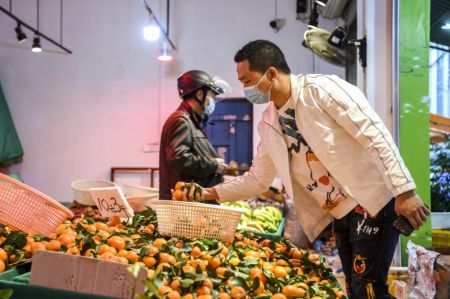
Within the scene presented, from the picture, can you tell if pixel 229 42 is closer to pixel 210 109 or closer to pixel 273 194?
pixel 273 194

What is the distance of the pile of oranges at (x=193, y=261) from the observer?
136 cm

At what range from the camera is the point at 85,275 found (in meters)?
1.24

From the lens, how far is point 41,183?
8.32 meters

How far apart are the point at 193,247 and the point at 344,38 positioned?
3.22 metres

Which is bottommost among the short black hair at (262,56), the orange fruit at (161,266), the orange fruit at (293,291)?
the orange fruit at (293,291)

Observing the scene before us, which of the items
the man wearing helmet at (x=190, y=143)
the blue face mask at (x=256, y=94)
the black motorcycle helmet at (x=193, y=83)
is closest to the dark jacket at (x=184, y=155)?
the man wearing helmet at (x=190, y=143)

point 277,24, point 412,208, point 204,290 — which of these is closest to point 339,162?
point 412,208

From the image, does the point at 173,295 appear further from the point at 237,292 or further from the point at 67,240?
the point at 67,240

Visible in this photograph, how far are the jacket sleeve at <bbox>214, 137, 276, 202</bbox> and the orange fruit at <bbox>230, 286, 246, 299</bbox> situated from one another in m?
1.01

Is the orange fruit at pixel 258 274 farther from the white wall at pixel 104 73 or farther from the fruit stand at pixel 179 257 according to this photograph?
the white wall at pixel 104 73

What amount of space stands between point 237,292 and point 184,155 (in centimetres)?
201

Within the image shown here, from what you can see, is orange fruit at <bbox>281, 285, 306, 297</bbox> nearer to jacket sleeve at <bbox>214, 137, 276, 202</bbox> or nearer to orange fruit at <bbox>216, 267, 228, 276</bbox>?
orange fruit at <bbox>216, 267, 228, 276</bbox>

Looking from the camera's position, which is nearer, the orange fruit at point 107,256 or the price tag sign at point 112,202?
the orange fruit at point 107,256

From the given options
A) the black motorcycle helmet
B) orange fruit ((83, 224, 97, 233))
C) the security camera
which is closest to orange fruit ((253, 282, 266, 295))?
orange fruit ((83, 224, 97, 233))
